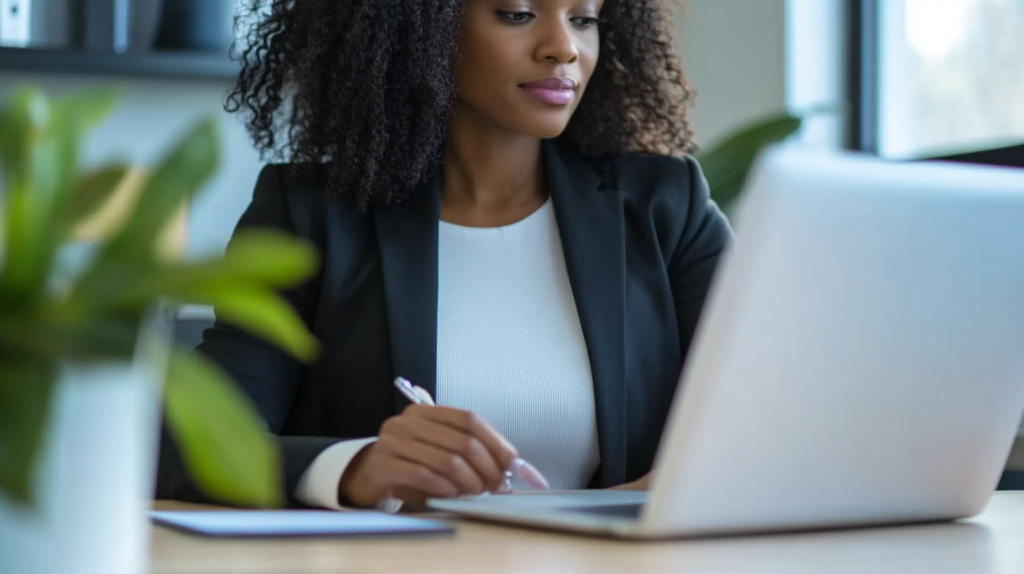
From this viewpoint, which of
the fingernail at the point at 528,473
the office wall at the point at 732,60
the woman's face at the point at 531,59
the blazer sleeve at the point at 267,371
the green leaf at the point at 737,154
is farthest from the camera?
the office wall at the point at 732,60

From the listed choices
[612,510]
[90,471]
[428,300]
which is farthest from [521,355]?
[90,471]

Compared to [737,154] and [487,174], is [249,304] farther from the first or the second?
[737,154]

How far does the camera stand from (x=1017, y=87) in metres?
2.49

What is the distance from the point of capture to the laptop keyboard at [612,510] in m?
0.83

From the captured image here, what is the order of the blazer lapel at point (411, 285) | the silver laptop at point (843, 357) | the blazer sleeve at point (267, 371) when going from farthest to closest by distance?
the blazer lapel at point (411, 285) < the blazer sleeve at point (267, 371) < the silver laptop at point (843, 357)

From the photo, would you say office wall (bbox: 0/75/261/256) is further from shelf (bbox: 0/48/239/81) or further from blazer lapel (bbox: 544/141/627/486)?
blazer lapel (bbox: 544/141/627/486)

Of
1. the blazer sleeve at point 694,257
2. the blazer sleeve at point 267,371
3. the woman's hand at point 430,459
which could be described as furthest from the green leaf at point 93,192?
the blazer sleeve at point 694,257

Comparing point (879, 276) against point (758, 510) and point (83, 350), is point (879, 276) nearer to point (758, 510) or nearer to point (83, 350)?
point (758, 510)

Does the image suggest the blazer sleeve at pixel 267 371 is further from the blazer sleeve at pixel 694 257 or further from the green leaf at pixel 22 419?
the green leaf at pixel 22 419

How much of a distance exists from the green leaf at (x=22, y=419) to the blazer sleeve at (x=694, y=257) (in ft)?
4.01

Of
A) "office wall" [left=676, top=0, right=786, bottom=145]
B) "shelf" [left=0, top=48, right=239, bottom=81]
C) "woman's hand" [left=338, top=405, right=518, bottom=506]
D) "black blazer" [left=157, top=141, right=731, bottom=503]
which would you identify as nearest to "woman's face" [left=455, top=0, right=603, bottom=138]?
"black blazer" [left=157, top=141, right=731, bottom=503]

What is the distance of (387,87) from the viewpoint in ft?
5.47

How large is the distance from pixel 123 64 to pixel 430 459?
1.67m

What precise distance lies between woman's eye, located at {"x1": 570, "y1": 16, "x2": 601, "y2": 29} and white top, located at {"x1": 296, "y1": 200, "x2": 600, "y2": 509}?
0.29m
